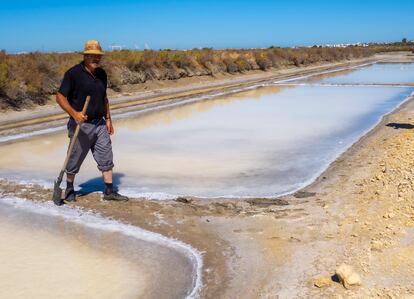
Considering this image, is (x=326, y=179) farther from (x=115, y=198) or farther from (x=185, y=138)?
(x=185, y=138)

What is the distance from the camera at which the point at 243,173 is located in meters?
6.74

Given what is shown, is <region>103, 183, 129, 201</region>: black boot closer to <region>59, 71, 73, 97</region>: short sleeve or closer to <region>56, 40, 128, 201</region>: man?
<region>56, 40, 128, 201</region>: man

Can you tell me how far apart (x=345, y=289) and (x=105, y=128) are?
3098mm

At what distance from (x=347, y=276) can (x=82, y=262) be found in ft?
6.63

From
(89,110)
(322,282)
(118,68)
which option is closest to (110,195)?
(89,110)

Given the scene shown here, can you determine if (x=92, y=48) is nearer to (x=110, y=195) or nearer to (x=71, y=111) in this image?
(x=71, y=111)

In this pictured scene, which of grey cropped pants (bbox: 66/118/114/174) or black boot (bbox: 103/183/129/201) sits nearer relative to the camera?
grey cropped pants (bbox: 66/118/114/174)

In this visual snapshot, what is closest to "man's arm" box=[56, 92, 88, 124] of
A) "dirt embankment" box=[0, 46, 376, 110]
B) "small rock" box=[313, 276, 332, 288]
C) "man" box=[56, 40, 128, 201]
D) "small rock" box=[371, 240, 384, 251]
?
"man" box=[56, 40, 128, 201]

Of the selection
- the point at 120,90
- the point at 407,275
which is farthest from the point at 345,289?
the point at 120,90

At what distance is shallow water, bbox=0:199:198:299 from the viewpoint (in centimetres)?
355

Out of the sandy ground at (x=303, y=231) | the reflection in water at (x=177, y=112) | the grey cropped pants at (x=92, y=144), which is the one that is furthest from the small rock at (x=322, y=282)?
the reflection in water at (x=177, y=112)

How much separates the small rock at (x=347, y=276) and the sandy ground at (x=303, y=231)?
0.13ft

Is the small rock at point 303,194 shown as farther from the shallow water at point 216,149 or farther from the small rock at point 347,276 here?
the small rock at point 347,276

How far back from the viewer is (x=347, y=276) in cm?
331
